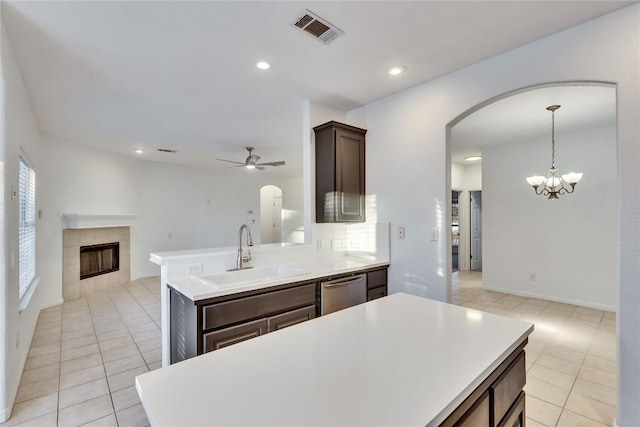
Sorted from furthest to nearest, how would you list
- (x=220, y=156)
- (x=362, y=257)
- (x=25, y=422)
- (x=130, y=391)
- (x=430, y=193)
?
1. (x=220, y=156)
2. (x=362, y=257)
3. (x=430, y=193)
4. (x=130, y=391)
5. (x=25, y=422)

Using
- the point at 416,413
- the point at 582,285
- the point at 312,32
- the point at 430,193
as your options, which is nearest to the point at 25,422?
the point at 416,413

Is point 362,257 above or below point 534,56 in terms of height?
below

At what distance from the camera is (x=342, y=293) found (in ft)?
8.92

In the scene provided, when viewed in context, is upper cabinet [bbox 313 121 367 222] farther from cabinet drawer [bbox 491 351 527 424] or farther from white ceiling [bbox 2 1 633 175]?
cabinet drawer [bbox 491 351 527 424]

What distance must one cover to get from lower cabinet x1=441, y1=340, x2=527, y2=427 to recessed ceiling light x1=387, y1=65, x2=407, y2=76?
2.26 m

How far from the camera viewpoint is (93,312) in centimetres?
440

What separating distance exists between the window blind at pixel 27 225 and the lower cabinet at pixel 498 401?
13.0 feet

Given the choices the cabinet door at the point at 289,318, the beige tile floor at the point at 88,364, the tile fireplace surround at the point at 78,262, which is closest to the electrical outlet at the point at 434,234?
the cabinet door at the point at 289,318

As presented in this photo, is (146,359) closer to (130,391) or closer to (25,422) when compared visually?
(130,391)

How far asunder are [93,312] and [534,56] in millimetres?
5940

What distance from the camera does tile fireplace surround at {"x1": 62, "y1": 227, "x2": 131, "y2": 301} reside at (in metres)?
5.02

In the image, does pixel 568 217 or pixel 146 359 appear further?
pixel 568 217

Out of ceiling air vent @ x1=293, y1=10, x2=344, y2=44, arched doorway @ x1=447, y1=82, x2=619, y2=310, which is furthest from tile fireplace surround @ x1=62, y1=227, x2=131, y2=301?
arched doorway @ x1=447, y1=82, x2=619, y2=310

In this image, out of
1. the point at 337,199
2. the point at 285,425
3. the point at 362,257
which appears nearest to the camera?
the point at 285,425
